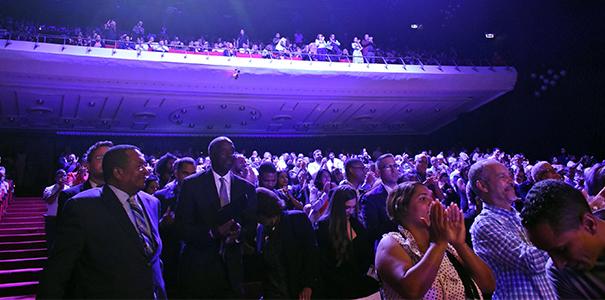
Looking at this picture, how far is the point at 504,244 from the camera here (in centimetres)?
199

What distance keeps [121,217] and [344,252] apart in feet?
4.91

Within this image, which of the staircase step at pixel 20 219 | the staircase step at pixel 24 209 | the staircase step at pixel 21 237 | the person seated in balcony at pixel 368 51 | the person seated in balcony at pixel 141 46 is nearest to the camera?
the staircase step at pixel 21 237

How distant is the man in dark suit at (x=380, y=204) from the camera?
10.3ft

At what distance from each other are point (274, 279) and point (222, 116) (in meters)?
13.5

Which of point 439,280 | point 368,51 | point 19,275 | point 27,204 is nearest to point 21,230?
point 19,275

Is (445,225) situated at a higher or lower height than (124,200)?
lower

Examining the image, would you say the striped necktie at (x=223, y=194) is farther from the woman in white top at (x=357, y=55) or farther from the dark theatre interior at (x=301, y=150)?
the woman in white top at (x=357, y=55)

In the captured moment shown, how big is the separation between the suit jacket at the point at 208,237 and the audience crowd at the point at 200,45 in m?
11.1

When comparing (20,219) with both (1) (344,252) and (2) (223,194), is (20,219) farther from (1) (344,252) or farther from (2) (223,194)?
(1) (344,252)

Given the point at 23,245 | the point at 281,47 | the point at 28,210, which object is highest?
the point at 281,47

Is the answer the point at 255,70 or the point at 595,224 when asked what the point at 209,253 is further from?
the point at 255,70

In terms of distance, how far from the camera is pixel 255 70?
13438mm

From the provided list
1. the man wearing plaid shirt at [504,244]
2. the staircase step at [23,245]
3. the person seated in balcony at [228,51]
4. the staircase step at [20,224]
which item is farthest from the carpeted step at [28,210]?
the man wearing plaid shirt at [504,244]

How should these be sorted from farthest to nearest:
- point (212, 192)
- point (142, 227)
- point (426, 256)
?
point (212, 192), point (142, 227), point (426, 256)
